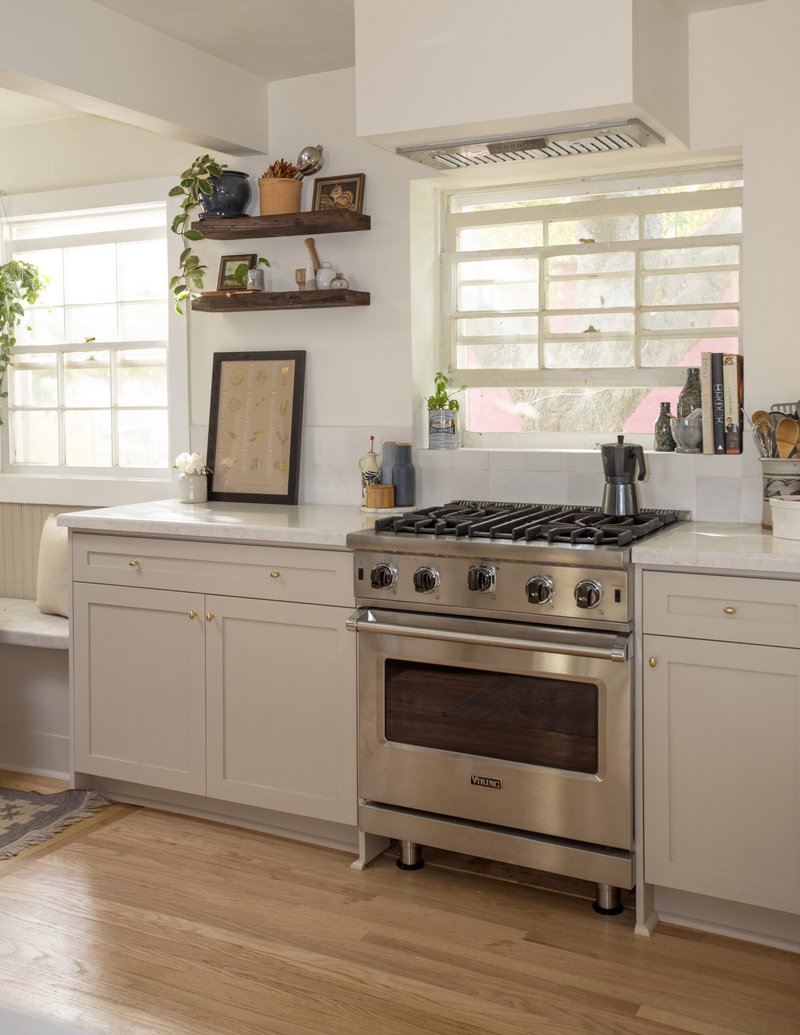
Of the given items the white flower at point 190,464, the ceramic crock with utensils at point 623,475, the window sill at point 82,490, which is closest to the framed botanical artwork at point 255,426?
the white flower at point 190,464

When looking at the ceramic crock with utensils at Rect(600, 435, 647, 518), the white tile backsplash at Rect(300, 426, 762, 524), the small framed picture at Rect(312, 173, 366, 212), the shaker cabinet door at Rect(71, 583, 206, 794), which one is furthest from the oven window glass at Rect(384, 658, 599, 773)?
the small framed picture at Rect(312, 173, 366, 212)

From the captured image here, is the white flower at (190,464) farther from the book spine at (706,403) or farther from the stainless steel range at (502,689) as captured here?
the book spine at (706,403)

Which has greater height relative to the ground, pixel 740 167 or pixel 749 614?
pixel 740 167

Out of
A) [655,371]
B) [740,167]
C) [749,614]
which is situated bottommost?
[749,614]

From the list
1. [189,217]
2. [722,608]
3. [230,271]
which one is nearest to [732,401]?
[722,608]

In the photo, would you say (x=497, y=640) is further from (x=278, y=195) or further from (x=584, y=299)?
(x=278, y=195)

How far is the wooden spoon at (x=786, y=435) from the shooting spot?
3.07 meters

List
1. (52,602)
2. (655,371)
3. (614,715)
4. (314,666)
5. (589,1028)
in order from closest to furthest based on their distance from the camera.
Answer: (589,1028), (614,715), (314,666), (655,371), (52,602)

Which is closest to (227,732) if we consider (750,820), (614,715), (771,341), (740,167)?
(614,715)

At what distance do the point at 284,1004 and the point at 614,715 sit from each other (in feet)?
3.46

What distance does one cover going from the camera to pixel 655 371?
141 inches

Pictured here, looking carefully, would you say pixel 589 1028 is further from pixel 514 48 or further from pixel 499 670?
pixel 514 48

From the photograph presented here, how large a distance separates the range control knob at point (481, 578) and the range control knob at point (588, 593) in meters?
0.23

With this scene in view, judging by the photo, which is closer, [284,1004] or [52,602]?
[284,1004]
